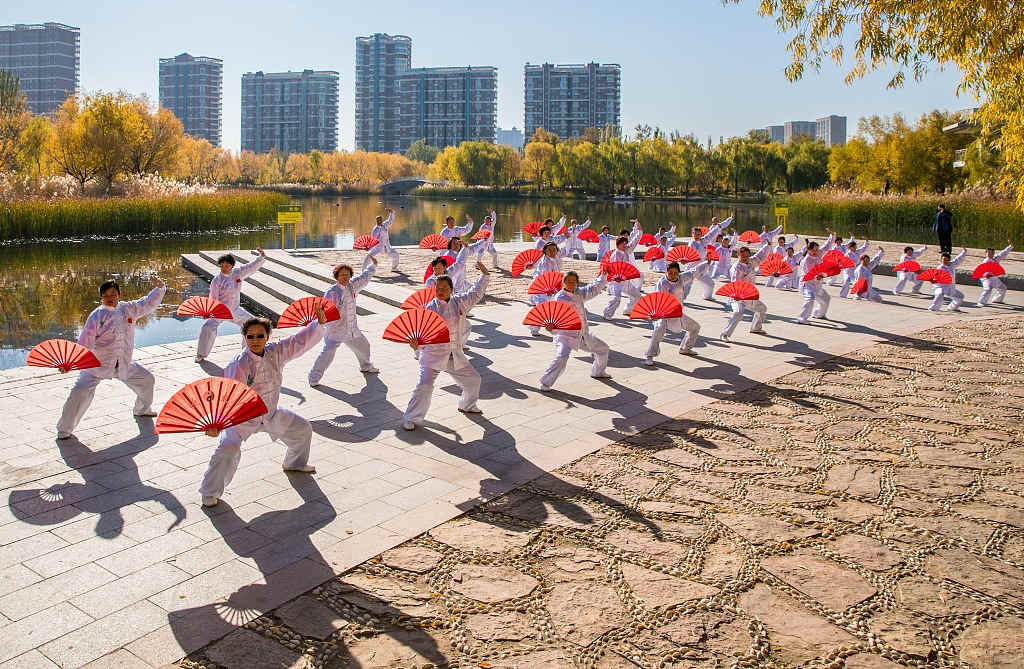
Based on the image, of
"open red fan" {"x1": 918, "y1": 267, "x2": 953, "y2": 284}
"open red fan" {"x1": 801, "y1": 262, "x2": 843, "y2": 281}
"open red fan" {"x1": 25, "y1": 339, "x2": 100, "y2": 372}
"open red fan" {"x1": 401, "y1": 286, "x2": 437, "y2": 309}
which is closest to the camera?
"open red fan" {"x1": 25, "y1": 339, "x2": 100, "y2": 372}

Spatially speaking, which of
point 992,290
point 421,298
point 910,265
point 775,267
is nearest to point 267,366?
point 421,298

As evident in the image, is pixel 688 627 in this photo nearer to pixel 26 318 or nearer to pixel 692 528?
pixel 692 528

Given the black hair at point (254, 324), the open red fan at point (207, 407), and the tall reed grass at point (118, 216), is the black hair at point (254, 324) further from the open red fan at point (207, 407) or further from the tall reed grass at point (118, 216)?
the tall reed grass at point (118, 216)

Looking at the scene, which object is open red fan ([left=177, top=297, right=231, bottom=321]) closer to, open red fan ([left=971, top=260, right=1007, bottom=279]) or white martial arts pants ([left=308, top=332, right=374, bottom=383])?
white martial arts pants ([left=308, top=332, right=374, bottom=383])

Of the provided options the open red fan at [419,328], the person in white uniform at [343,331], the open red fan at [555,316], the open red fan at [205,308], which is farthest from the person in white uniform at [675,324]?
the open red fan at [205,308]

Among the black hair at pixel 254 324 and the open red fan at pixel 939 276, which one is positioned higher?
the open red fan at pixel 939 276

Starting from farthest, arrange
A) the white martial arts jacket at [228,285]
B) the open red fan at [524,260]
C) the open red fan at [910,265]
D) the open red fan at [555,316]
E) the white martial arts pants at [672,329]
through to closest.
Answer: the open red fan at [910,265] → the open red fan at [524,260] → the white martial arts jacket at [228,285] → the white martial arts pants at [672,329] → the open red fan at [555,316]

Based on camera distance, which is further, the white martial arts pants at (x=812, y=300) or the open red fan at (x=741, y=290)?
the white martial arts pants at (x=812, y=300)

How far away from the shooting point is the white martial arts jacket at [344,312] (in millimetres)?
9555

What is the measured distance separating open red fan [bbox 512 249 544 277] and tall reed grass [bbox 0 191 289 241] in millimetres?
21164

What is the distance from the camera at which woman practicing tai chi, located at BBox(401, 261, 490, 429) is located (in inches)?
299

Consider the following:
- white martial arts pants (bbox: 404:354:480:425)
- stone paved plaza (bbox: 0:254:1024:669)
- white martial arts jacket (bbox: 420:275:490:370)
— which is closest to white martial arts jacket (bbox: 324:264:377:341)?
stone paved plaza (bbox: 0:254:1024:669)

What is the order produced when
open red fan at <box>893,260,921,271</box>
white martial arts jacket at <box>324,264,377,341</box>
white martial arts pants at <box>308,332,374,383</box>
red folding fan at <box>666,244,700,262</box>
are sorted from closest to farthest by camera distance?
white martial arts pants at <box>308,332,374,383</box>, white martial arts jacket at <box>324,264,377,341</box>, red folding fan at <box>666,244,700,262</box>, open red fan at <box>893,260,921,271</box>

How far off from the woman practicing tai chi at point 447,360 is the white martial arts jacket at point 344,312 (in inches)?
66.6
